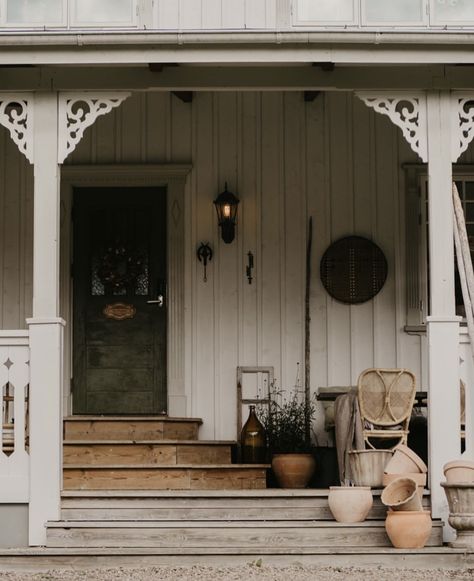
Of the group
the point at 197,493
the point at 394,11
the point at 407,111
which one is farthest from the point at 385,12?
the point at 197,493

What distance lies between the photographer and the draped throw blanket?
33.3 feet

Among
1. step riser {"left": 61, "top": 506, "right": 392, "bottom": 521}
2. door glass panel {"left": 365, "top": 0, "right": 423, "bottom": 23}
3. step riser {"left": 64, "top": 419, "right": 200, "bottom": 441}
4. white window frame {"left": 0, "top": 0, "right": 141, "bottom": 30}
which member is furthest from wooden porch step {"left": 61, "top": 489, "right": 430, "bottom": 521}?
door glass panel {"left": 365, "top": 0, "right": 423, "bottom": 23}

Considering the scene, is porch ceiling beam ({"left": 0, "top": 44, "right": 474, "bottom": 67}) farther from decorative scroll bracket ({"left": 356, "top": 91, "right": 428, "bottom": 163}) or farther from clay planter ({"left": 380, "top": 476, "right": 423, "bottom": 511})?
clay planter ({"left": 380, "top": 476, "right": 423, "bottom": 511})

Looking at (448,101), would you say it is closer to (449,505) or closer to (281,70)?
(281,70)

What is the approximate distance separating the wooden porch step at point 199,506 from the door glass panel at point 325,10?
3593 mm

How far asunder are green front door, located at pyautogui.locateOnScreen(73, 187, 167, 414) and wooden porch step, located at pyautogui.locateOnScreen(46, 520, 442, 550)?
8.72 ft

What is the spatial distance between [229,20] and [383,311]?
3072 millimetres

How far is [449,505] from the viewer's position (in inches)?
364

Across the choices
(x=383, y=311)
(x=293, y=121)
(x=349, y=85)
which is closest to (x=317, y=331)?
(x=383, y=311)

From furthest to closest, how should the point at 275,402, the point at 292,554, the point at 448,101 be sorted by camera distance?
the point at 275,402 → the point at 448,101 → the point at 292,554

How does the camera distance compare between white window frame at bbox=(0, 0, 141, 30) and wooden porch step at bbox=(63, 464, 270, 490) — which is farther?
wooden porch step at bbox=(63, 464, 270, 490)

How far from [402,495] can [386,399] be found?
1060 millimetres

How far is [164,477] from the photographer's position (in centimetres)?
1062

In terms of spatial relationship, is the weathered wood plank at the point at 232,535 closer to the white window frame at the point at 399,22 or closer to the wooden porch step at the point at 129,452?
the wooden porch step at the point at 129,452
